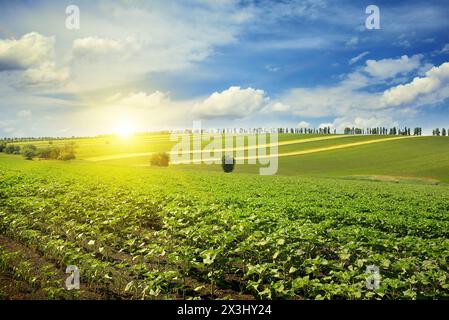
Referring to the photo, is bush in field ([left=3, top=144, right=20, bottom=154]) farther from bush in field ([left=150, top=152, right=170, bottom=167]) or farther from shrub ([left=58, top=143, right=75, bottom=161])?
bush in field ([left=150, top=152, right=170, bottom=167])

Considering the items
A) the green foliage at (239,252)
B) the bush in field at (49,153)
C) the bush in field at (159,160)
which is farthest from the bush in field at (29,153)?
the green foliage at (239,252)

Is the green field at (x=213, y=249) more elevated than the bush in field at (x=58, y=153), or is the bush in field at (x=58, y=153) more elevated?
the bush in field at (x=58, y=153)

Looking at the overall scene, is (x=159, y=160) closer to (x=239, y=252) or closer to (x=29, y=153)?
(x=29, y=153)

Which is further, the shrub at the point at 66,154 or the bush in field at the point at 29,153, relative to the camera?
the bush in field at the point at 29,153

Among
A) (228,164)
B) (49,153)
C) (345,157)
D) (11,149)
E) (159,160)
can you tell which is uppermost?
(11,149)

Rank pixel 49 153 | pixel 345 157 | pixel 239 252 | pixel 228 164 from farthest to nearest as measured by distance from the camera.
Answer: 1. pixel 345 157
2. pixel 49 153
3. pixel 228 164
4. pixel 239 252

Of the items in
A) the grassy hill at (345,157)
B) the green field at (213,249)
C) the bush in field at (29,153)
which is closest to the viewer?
the green field at (213,249)

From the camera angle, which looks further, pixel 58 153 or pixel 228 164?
pixel 58 153

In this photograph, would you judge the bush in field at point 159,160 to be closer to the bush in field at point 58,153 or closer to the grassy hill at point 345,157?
the grassy hill at point 345,157

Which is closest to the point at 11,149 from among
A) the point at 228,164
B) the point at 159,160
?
the point at 159,160

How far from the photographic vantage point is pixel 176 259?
8.92 metres
